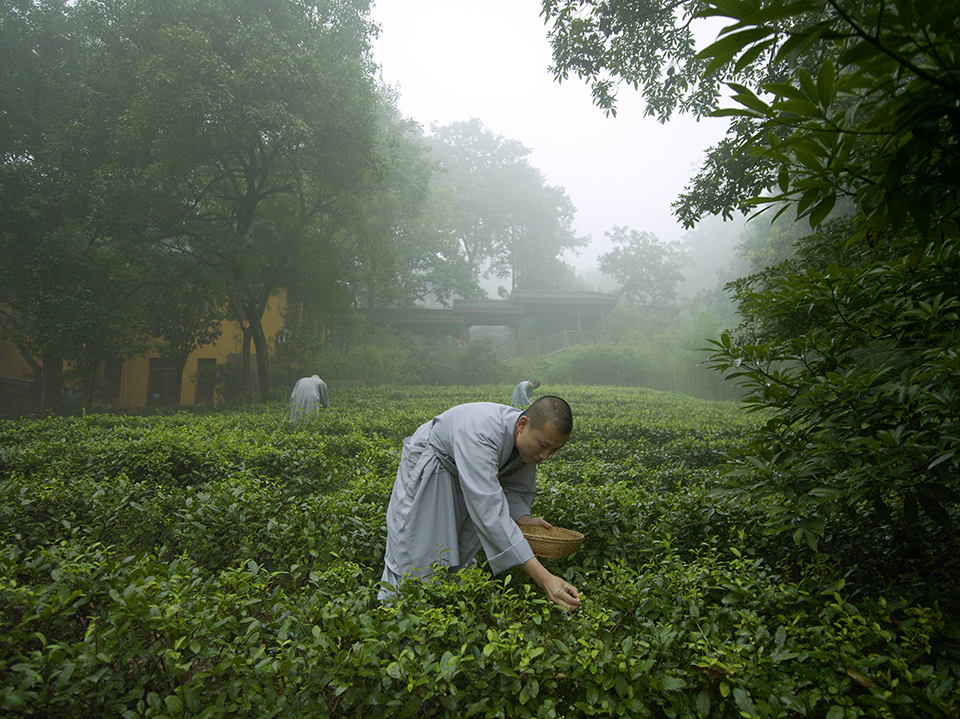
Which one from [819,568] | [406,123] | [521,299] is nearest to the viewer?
[819,568]

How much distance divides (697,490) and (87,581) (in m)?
3.07

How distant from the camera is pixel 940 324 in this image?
5.99 feet

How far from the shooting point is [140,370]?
659 inches

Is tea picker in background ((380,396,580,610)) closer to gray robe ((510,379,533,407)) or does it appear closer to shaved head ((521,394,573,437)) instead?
shaved head ((521,394,573,437))

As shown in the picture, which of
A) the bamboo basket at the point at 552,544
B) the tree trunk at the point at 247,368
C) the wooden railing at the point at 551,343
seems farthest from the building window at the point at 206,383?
the bamboo basket at the point at 552,544

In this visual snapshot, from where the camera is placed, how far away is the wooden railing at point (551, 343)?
1216 inches

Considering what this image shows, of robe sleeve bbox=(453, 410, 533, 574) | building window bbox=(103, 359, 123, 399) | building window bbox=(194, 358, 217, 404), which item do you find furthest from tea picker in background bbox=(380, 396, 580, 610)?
building window bbox=(103, 359, 123, 399)

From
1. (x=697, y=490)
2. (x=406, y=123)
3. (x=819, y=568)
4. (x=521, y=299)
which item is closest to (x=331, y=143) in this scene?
(x=406, y=123)

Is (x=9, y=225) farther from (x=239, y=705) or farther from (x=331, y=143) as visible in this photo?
(x=239, y=705)

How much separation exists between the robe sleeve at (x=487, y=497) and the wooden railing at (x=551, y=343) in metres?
27.5

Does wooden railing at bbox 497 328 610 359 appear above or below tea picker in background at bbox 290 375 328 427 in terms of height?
above

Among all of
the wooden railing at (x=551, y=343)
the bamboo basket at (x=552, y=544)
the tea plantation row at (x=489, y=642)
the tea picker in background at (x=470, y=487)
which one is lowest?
the tea plantation row at (x=489, y=642)

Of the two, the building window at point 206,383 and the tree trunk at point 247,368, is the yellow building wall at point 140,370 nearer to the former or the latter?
the building window at point 206,383

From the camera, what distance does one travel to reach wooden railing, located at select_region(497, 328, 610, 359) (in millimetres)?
30891
